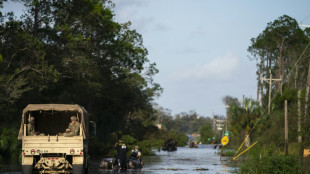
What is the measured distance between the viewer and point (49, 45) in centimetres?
4956

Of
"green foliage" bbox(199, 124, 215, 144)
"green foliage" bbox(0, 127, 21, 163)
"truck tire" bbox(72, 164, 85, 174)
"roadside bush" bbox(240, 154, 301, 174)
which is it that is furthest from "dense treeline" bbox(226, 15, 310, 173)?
"green foliage" bbox(199, 124, 215, 144)

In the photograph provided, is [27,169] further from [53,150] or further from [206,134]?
[206,134]

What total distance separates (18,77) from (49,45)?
23.2 feet

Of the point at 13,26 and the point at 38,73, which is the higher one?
the point at 13,26

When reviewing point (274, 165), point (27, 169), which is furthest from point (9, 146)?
point (274, 165)

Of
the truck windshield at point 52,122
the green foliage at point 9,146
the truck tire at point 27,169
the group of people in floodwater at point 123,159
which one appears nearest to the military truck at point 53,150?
the truck tire at point 27,169

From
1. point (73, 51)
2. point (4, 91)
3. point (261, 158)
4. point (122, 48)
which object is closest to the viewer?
point (261, 158)

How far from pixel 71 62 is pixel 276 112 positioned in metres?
16.4

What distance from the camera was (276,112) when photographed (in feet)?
167

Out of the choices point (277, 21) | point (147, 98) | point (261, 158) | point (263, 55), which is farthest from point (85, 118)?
point (263, 55)

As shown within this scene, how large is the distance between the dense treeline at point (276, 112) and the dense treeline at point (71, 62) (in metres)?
12.2

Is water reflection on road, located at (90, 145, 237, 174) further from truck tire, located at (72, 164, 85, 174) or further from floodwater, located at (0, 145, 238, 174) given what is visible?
truck tire, located at (72, 164, 85, 174)

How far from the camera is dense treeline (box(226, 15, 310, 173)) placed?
22625 millimetres

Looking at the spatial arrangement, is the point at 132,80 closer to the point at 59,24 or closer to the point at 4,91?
the point at 59,24
